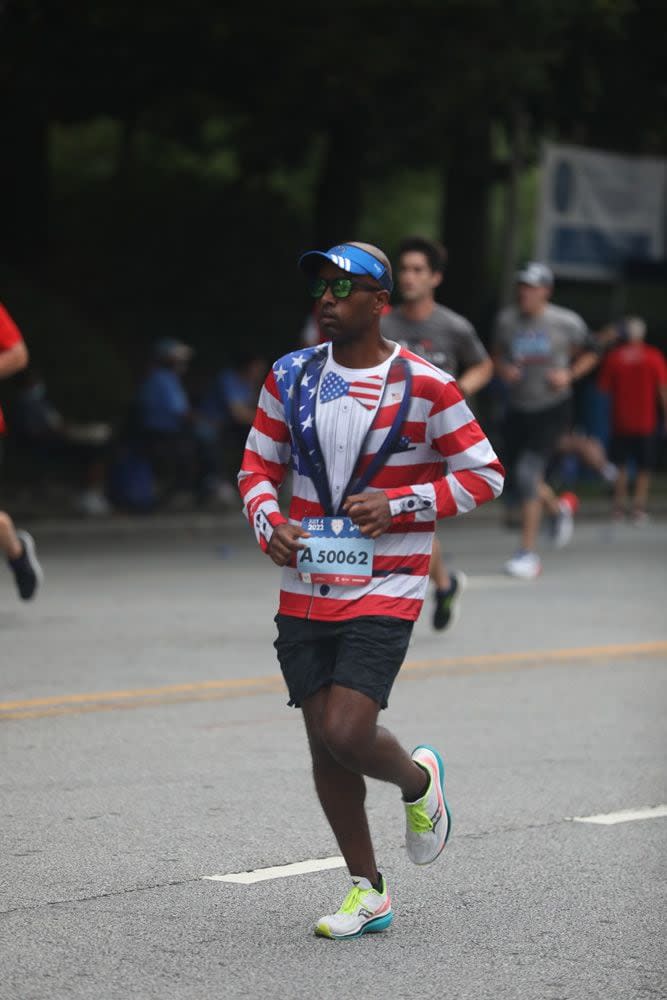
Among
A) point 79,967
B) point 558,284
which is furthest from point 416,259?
point 558,284

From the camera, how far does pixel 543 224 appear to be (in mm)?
25312

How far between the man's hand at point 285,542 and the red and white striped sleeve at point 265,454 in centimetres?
14

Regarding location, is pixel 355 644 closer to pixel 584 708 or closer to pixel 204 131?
pixel 584 708

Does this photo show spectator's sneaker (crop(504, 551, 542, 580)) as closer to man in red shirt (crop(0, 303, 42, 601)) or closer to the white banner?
man in red shirt (crop(0, 303, 42, 601))

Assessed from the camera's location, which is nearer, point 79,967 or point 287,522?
point 79,967

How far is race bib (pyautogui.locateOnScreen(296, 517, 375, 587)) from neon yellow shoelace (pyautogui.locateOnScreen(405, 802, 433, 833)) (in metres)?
0.63

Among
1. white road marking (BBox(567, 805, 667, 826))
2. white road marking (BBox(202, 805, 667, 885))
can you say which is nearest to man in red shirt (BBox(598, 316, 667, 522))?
white road marking (BBox(567, 805, 667, 826))

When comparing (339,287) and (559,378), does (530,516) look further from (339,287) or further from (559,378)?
(339,287)

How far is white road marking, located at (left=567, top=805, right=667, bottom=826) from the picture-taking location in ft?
22.0

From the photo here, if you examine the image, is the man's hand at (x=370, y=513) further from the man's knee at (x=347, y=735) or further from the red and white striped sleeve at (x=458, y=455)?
the man's knee at (x=347, y=735)

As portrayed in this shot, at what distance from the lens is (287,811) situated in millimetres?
6727

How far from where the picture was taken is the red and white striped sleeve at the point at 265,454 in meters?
5.45

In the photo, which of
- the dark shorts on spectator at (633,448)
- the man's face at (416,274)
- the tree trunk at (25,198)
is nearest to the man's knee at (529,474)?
the man's face at (416,274)

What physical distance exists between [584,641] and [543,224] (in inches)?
581
